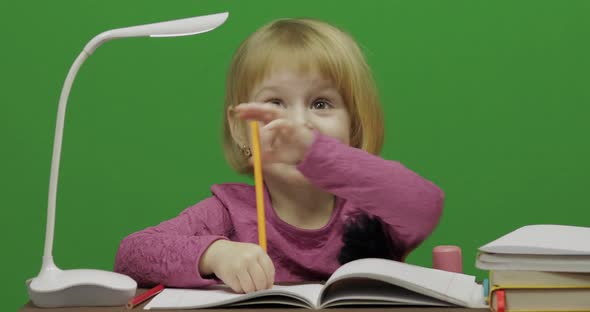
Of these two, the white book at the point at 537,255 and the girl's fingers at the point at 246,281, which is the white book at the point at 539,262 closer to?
the white book at the point at 537,255

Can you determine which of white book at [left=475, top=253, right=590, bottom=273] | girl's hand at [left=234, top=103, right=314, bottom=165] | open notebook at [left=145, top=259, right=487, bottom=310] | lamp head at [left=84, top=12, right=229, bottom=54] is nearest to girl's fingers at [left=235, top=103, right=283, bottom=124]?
girl's hand at [left=234, top=103, right=314, bottom=165]

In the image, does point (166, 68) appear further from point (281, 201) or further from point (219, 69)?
point (281, 201)

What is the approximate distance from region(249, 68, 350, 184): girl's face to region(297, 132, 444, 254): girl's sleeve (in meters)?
0.19

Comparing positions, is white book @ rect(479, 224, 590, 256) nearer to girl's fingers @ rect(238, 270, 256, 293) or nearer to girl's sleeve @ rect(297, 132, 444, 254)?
girl's sleeve @ rect(297, 132, 444, 254)

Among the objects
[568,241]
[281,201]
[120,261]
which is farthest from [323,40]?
[568,241]

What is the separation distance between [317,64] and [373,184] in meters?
0.28

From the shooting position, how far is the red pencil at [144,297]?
3.16 feet

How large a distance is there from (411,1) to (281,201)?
67 cm

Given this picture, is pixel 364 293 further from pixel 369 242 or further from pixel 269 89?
pixel 269 89

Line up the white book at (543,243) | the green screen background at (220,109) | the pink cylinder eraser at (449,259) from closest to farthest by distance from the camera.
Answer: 1. the white book at (543,243)
2. the pink cylinder eraser at (449,259)
3. the green screen background at (220,109)

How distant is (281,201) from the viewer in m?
1.40

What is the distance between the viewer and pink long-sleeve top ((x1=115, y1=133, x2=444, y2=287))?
1076 mm

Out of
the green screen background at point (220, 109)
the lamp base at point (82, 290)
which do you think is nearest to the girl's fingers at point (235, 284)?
the lamp base at point (82, 290)

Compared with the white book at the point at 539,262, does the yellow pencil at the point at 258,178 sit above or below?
above
